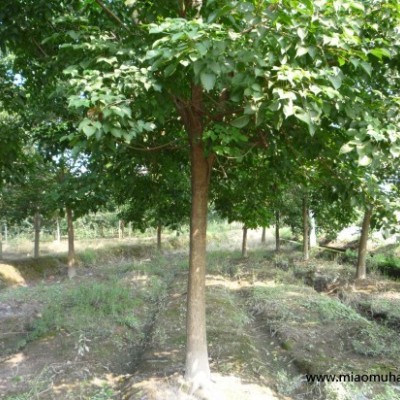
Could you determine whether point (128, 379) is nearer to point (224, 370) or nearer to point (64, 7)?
point (224, 370)

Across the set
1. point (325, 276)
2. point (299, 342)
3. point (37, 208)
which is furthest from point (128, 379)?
point (37, 208)

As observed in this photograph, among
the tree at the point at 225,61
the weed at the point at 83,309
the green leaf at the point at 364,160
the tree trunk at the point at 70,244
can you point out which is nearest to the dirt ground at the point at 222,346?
the weed at the point at 83,309

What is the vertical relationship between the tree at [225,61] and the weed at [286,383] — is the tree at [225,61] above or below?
above

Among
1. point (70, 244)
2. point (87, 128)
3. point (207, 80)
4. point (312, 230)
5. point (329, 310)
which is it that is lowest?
point (329, 310)

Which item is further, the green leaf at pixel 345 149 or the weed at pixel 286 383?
the weed at pixel 286 383

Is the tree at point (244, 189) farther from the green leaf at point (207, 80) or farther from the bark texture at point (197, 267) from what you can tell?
the green leaf at point (207, 80)

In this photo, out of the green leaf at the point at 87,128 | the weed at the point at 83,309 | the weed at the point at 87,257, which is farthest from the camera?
the weed at the point at 87,257

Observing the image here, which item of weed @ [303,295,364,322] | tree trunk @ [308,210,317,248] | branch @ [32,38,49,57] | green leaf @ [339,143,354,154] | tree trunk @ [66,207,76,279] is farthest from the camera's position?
tree trunk @ [308,210,317,248]

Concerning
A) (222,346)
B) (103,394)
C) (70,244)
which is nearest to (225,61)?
(103,394)

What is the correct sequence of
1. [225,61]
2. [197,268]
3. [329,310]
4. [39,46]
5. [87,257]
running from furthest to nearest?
[87,257] < [329,310] < [39,46] < [197,268] < [225,61]

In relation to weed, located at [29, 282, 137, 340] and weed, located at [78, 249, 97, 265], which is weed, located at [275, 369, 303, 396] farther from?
weed, located at [78, 249, 97, 265]

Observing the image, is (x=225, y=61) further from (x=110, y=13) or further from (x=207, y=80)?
(x=110, y=13)

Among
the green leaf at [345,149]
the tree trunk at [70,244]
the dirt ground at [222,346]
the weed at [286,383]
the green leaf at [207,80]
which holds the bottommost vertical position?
the weed at [286,383]

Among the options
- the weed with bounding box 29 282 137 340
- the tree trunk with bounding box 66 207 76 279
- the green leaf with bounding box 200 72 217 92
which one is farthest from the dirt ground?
the green leaf with bounding box 200 72 217 92
